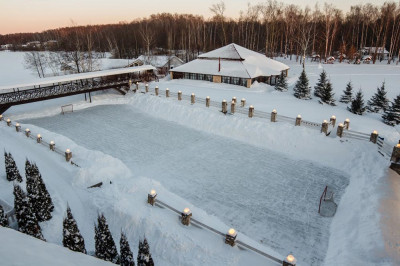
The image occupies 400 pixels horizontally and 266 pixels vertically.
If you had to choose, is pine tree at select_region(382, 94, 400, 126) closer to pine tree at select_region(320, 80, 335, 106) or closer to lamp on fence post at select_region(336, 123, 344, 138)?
pine tree at select_region(320, 80, 335, 106)

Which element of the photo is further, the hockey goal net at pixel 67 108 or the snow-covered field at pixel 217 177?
the hockey goal net at pixel 67 108

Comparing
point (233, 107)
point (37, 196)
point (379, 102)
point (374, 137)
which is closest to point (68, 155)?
point (37, 196)

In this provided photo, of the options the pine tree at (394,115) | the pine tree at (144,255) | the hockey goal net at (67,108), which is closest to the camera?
the pine tree at (144,255)

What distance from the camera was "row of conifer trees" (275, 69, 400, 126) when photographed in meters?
19.4

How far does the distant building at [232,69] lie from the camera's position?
98.4 ft

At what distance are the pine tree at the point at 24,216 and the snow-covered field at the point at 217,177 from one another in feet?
2.65

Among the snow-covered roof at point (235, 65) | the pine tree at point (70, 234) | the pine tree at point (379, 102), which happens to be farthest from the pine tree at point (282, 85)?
the pine tree at point (70, 234)

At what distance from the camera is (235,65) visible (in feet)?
103

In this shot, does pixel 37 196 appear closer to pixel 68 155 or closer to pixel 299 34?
pixel 68 155

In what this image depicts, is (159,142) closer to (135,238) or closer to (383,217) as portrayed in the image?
(135,238)

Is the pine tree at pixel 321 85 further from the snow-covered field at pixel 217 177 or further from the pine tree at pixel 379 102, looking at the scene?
the pine tree at pixel 379 102

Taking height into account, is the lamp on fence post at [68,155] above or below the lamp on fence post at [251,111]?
below

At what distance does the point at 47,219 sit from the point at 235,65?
86.3 feet

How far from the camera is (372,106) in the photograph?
2234 cm
